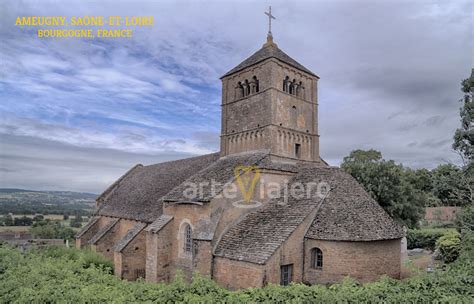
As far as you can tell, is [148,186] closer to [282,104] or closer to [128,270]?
[128,270]

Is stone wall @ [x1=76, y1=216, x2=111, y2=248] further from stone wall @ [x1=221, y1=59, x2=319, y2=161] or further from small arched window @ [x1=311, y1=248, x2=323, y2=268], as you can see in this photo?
small arched window @ [x1=311, y1=248, x2=323, y2=268]

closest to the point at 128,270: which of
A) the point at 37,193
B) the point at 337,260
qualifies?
the point at 337,260

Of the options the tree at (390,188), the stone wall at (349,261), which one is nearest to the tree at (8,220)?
the tree at (390,188)

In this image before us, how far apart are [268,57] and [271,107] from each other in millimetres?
3678

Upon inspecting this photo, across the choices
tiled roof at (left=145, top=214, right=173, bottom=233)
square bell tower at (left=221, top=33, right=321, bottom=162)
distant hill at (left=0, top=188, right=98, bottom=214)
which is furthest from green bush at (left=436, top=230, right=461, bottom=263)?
distant hill at (left=0, top=188, right=98, bottom=214)

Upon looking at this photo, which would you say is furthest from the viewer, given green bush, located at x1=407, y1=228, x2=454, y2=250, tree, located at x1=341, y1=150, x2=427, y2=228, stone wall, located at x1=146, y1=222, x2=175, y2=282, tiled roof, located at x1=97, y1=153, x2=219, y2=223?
green bush, located at x1=407, y1=228, x2=454, y2=250

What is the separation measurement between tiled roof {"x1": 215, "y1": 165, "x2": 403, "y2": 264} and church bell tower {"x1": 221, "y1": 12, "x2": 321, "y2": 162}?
4100 mm

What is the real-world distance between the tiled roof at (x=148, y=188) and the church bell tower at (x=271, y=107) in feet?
15.8

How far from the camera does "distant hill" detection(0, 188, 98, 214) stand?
68312mm

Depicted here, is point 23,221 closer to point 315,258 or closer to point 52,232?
point 52,232

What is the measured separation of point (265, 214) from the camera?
19406mm

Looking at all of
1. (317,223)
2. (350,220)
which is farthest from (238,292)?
(350,220)

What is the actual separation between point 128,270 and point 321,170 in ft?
51.7

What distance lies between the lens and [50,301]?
9.80 metres
